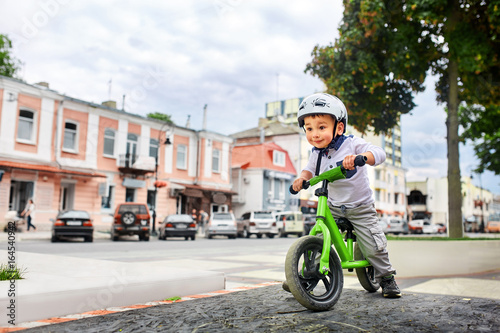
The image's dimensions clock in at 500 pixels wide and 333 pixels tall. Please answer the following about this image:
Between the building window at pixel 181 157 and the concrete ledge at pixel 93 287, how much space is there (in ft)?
91.7

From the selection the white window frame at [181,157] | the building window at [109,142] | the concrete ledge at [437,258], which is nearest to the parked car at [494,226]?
the white window frame at [181,157]

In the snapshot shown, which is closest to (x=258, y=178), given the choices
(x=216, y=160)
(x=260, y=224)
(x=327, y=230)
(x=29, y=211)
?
(x=216, y=160)

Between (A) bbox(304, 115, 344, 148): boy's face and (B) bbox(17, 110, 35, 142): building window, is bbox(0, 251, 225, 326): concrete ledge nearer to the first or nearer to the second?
(A) bbox(304, 115, 344, 148): boy's face

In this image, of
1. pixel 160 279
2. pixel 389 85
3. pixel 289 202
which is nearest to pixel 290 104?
pixel 289 202

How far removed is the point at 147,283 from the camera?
13.3 feet

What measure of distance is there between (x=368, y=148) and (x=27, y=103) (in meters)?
23.5

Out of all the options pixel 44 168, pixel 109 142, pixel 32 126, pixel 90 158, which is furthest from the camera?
pixel 109 142

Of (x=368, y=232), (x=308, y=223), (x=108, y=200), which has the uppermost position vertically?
(x=108, y=200)

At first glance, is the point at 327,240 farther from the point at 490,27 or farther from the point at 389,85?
the point at 389,85

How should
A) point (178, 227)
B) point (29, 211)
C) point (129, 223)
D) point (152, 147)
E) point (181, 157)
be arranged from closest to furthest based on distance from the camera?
1. point (129, 223)
2. point (29, 211)
3. point (178, 227)
4. point (152, 147)
5. point (181, 157)

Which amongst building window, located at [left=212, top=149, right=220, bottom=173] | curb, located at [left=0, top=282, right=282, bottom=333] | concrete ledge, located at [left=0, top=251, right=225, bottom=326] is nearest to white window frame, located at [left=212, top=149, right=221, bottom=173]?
building window, located at [left=212, top=149, right=220, bottom=173]

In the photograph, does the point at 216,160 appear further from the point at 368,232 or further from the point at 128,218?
the point at 368,232

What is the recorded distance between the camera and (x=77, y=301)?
3.48 metres

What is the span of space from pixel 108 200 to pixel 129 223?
8611mm
